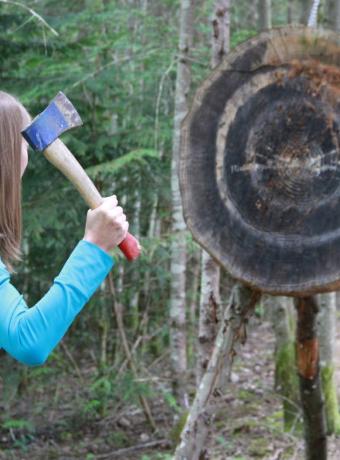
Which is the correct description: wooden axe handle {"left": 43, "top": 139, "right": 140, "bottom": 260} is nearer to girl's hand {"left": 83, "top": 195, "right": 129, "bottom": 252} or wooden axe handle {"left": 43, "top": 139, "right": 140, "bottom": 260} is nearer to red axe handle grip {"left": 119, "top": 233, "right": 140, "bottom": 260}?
red axe handle grip {"left": 119, "top": 233, "right": 140, "bottom": 260}

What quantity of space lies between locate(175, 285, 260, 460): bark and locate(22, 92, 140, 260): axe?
1712 mm

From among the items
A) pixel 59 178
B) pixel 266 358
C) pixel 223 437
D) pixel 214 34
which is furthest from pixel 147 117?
pixel 266 358

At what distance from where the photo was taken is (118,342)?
8445 mm

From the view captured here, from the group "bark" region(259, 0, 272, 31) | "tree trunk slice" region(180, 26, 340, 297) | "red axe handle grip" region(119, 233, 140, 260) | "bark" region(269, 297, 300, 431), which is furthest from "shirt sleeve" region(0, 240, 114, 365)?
"bark" region(259, 0, 272, 31)

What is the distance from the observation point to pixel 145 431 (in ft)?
24.6

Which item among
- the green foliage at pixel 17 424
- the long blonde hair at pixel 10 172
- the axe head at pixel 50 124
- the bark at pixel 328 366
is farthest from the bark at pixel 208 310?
the long blonde hair at pixel 10 172

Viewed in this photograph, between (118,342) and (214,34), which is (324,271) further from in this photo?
(118,342)

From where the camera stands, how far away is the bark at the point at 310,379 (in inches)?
161

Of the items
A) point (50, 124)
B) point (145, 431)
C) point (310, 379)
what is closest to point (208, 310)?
point (310, 379)

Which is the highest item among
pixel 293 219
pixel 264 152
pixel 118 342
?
pixel 264 152

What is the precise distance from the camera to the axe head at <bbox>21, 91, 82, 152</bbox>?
2.22 meters

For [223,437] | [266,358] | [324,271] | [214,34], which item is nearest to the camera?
[324,271]

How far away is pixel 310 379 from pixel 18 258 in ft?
8.45

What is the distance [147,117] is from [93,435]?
3.49m
